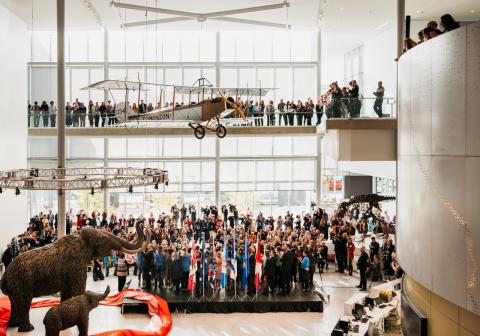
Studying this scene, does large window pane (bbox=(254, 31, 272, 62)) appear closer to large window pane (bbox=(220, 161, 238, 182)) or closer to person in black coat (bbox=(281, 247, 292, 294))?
large window pane (bbox=(220, 161, 238, 182))

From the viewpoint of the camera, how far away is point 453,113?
8.89 metres

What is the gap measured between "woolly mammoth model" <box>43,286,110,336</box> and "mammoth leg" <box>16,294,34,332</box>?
2.26 m

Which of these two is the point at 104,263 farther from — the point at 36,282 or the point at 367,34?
the point at 367,34

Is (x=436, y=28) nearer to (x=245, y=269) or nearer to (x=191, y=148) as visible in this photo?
(x=245, y=269)

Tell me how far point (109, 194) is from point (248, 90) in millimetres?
14947

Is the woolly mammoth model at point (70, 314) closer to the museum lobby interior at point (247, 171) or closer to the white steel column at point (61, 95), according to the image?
the museum lobby interior at point (247, 171)

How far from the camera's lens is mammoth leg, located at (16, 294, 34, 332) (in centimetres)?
1209

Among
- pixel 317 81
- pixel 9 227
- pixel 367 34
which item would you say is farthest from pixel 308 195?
pixel 9 227

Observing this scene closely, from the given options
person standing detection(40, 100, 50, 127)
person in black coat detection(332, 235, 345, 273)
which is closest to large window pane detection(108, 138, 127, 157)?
person standing detection(40, 100, 50, 127)

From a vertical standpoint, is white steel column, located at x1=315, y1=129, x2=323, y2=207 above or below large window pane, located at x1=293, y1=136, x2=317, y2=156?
below

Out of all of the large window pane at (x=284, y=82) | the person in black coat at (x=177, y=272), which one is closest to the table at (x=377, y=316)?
the person in black coat at (x=177, y=272)

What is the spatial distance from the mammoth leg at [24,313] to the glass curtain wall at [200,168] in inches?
686

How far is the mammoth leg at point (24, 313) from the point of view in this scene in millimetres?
12086

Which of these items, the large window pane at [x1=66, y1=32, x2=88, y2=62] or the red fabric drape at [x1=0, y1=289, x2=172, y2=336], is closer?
the red fabric drape at [x1=0, y1=289, x2=172, y2=336]
